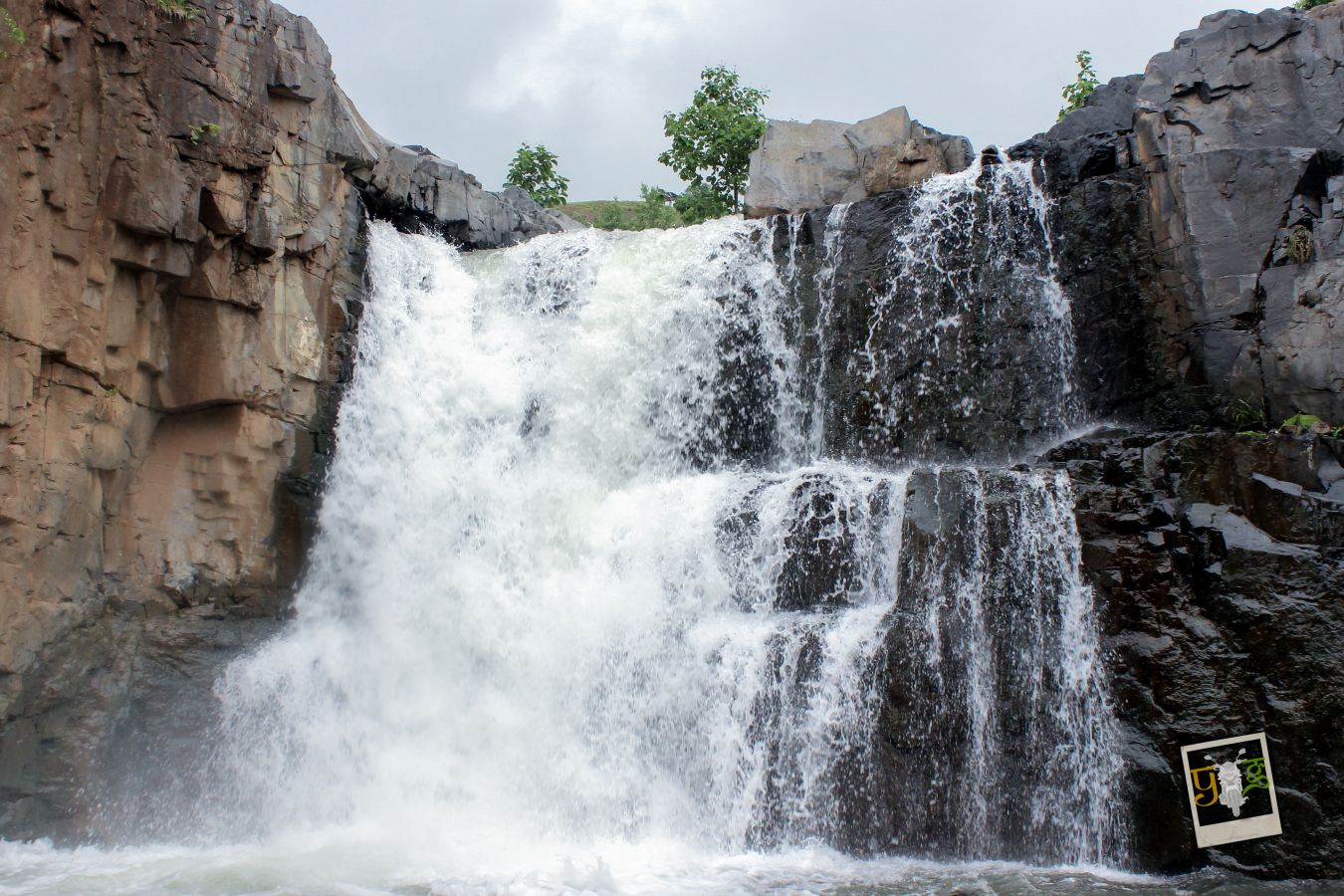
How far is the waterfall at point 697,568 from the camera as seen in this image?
9.58 meters

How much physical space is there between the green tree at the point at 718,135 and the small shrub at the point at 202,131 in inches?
630

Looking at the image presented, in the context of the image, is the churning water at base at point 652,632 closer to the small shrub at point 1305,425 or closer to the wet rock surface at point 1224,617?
the wet rock surface at point 1224,617

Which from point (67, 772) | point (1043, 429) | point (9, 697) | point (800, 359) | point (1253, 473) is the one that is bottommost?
point (67, 772)

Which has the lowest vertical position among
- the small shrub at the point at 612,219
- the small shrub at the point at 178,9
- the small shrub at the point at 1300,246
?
the small shrub at the point at 1300,246

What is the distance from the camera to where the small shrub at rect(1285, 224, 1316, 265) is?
1150 centimetres

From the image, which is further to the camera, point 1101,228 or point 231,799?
point 1101,228

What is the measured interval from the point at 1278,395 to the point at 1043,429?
2.48 meters

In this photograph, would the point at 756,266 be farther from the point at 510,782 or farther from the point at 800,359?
the point at 510,782

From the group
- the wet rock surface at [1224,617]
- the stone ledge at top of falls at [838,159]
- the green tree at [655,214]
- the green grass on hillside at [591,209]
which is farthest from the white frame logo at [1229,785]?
the green grass on hillside at [591,209]

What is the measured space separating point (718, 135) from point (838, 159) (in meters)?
9.87

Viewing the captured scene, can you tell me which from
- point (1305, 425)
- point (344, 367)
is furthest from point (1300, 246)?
point (344, 367)

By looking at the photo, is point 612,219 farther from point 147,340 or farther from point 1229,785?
point 1229,785

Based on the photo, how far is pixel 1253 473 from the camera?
9.73 m

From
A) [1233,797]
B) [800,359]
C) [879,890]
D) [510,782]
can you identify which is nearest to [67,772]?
[510,782]
